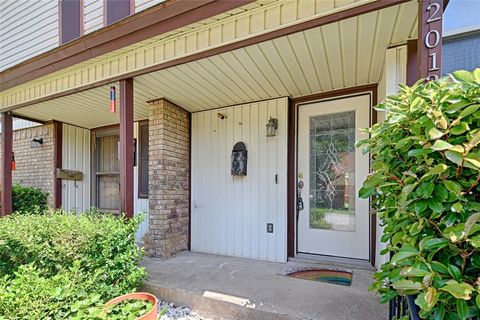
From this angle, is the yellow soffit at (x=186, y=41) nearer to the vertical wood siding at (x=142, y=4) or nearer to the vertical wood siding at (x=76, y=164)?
the vertical wood siding at (x=142, y=4)

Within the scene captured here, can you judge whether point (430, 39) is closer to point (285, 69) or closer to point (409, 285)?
point (285, 69)

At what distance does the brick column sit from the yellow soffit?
871mm

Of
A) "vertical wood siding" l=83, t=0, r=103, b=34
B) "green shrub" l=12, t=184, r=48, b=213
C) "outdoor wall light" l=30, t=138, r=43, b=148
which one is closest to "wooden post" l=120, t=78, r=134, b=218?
"vertical wood siding" l=83, t=0, r=103, b=34

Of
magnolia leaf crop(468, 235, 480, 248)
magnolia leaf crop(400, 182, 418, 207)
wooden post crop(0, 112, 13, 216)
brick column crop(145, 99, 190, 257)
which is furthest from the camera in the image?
wooden post crop(0, 112, 13, 216)

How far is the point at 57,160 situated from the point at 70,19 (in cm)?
280

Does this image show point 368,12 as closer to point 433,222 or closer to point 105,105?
point 433,222

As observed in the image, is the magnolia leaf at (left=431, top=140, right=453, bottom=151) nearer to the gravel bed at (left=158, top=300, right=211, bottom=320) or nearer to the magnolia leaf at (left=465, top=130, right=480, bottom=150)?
the magnolia leaf at (left=465, top=130, right=480, bottom=150)

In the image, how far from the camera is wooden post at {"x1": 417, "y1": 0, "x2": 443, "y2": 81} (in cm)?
165

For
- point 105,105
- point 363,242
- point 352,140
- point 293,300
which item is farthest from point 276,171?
point 105,105

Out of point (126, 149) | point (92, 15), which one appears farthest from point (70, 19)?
point (126, 149)

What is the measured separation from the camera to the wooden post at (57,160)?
5.27 m

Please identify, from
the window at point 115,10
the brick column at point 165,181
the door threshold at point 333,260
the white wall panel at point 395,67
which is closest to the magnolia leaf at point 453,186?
the white wall panel at point 395,67

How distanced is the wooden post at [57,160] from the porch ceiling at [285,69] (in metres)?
1.12

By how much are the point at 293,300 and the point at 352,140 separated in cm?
209
